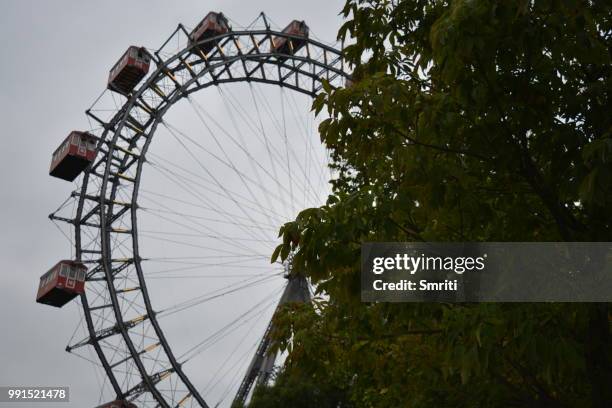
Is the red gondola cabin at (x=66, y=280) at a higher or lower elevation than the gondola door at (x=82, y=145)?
lower

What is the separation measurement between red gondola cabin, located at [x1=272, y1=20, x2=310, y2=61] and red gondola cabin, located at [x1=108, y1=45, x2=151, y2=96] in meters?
5.79

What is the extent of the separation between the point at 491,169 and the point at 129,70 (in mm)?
29064

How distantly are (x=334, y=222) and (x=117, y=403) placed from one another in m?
25.1

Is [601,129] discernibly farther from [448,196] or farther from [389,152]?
[389,152]

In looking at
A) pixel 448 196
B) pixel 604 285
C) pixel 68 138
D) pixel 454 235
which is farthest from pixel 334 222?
pixel 68 138

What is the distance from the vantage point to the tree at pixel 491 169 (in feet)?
15.6

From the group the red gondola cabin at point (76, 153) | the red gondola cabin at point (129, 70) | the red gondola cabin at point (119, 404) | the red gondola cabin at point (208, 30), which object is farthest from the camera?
the red gondola cabin at point (208, 30)

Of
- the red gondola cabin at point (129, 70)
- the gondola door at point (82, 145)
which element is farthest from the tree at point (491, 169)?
the red gondola cabin at point (129, 70)

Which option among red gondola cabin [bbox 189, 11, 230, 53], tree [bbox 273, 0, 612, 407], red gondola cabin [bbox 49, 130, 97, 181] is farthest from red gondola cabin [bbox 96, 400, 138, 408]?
tree [bbox 273, 0, 612, 407]

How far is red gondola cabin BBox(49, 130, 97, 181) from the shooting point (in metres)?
31.6

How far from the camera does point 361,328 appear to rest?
6.59 meters

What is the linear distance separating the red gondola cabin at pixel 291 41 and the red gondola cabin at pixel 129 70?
228 inches

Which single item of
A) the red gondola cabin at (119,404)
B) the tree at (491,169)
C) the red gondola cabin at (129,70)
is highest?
the red gondola cabin at (129,70)

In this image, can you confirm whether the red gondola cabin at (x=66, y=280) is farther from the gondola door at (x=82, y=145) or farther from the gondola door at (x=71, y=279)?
the gondola door at (x=82, y=145)
